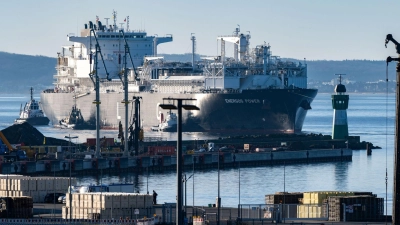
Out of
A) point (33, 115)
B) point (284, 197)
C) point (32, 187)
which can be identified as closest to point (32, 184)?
point (32, 187)

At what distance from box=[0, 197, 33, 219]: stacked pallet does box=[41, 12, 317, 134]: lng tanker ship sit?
243 feet

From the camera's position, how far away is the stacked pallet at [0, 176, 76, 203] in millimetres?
45406

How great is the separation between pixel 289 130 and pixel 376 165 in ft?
127

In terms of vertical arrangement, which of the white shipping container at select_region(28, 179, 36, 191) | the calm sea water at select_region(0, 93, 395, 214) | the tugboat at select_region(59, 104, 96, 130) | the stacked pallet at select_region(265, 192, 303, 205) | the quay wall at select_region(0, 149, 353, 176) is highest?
the tugboat at select_region(59, 104, 96, 130)

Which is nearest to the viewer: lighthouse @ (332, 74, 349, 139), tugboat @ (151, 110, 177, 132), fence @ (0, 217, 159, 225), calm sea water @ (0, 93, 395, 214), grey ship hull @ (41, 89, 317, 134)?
fence @ (0, 217, 159, 225)

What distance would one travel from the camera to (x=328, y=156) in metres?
85.8

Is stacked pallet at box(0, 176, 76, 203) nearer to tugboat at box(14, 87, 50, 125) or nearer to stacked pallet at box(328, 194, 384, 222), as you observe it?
stacked pallet at box(328, 194, 384, 222)

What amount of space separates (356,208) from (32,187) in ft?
42.8

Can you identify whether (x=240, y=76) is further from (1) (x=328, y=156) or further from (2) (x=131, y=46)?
(1) (x=328, y=156)

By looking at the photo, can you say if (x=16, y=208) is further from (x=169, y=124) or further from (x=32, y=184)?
(x=169, y=124)

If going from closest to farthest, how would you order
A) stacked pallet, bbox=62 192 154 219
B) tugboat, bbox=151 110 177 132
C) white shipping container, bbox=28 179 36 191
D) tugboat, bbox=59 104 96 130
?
stacked pallet, bbox=62 192 154 219 < white shipping container, bbox=28 179 36 191 < tugboat, bbox=151 110 177 132 < tugboat, bbox=59 104 96 130

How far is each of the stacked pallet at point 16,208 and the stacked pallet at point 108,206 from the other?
112 cm

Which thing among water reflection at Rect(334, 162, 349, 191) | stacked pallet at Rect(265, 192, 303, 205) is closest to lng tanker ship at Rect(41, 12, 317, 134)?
water reflection at Rect(334, 162, 349, 191)

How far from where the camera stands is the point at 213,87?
12156cm
